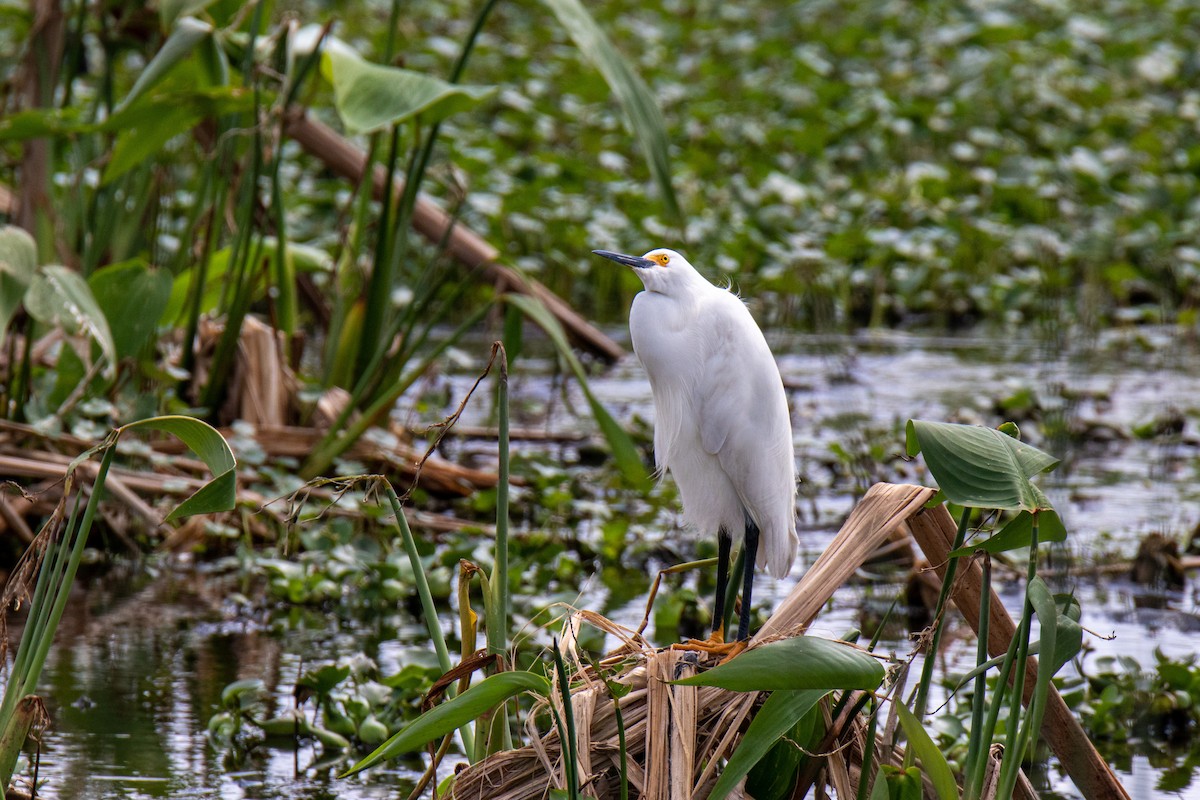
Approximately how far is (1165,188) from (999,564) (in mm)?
4632

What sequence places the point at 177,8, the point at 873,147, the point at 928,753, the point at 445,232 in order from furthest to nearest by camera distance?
the point at 873,147, the point at 445,232, the point at 177,8, the point at 928,753

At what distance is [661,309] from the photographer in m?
2.18

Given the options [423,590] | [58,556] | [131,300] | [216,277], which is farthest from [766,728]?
[216,277]

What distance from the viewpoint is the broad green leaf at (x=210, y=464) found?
1767 millimetres

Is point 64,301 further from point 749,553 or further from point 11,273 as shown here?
point 749,553

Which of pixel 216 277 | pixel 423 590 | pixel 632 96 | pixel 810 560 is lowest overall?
pixel 810 560

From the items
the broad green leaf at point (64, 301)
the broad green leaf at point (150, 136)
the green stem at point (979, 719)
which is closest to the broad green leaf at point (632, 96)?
the broad green leaf at point (150, 136)

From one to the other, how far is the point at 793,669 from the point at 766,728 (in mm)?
138

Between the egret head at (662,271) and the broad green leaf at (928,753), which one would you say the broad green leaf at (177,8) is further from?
the broad green leaf at (928,753)

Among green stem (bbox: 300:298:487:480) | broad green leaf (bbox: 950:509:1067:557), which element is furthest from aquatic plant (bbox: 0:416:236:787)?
green stem (bbox: 300:298:487:480)

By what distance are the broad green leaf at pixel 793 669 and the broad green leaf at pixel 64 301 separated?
1.76m

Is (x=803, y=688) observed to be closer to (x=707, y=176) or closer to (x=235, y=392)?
(x=235, y=392)

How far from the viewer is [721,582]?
91.4 inches

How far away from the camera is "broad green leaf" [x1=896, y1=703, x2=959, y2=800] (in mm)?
1728
